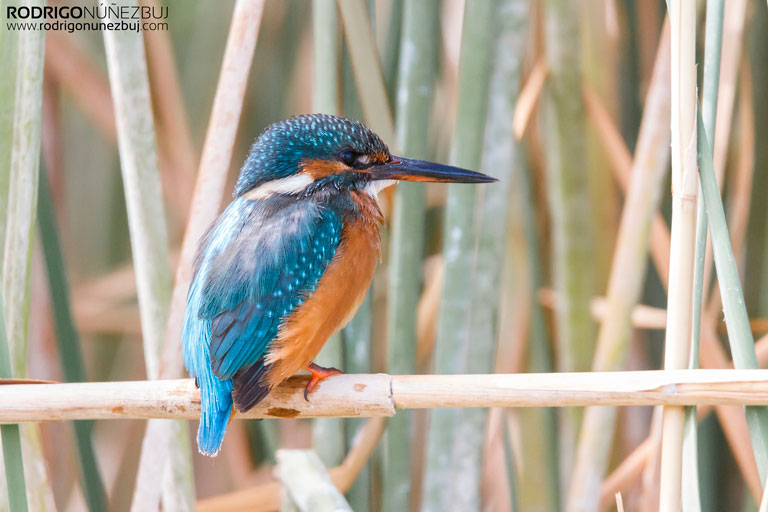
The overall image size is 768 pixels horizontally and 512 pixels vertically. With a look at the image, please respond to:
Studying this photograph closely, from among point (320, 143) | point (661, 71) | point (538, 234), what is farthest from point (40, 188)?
point (661, 71)

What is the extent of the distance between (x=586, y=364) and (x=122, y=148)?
94 cm

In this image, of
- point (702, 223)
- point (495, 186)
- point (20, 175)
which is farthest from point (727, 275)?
point (20, 175)

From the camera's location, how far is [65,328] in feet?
4.87

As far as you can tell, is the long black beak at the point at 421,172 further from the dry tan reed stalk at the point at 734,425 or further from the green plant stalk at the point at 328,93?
the dry tan reed stalk at the point at 734,425

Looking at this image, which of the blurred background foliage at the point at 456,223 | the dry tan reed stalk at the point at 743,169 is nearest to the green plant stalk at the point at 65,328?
the blurred background foliage at the point at 456,223

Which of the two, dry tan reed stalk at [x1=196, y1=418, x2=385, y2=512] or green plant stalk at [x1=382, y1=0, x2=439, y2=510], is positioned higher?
green plant stalk at [x1=382, y1=0, x2=439, y2=510]

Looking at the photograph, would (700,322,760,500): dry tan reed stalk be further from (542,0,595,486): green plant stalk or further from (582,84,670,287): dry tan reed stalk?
(542,0,595,486): green plant stalk

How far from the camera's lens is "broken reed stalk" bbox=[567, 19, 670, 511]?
54.2 inches

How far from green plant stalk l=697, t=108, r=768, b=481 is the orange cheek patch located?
0.69 m

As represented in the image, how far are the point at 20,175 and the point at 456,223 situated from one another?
2.26 feet

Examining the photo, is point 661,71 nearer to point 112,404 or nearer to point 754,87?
point 754,87

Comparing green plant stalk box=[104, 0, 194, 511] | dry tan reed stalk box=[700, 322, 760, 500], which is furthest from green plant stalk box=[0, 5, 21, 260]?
dry tan reed stalk box=[700, 322, 760, 500]

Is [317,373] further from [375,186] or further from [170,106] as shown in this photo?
[170,106]

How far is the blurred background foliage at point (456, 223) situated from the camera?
1338mm
